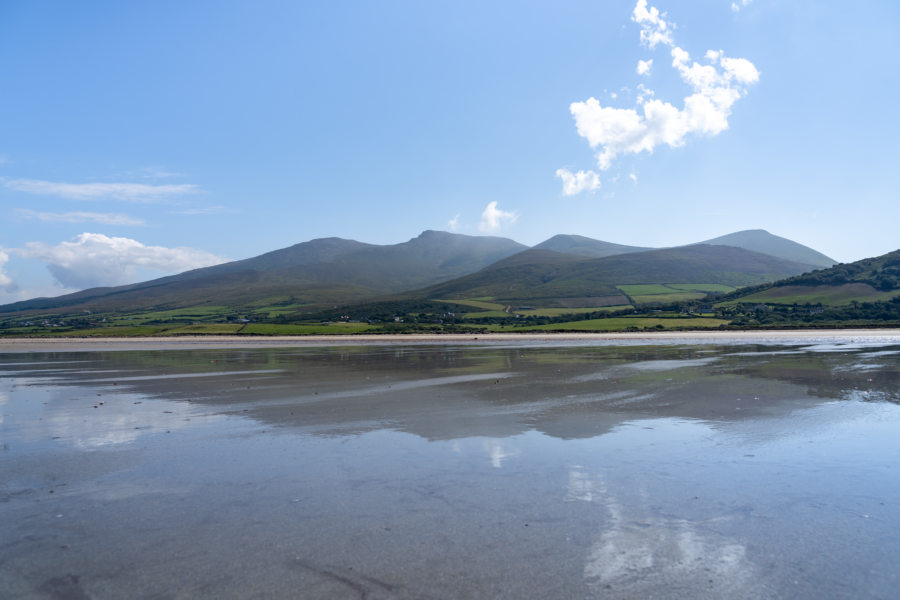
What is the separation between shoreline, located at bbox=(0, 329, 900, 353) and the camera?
210ft

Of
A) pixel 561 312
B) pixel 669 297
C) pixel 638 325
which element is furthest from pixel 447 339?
pixel 669 297

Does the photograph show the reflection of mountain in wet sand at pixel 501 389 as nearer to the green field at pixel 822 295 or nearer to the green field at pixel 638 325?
the green field at pixel 638 325

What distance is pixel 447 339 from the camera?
77438mm

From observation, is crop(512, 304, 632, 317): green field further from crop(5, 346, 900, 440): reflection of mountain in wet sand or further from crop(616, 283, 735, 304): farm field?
crop(5, 346, 900, 440): reflection of mountain in wet sand

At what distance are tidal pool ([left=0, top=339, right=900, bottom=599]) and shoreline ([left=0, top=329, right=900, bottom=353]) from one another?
4450 cm

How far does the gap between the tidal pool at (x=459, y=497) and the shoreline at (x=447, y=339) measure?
44.5 m

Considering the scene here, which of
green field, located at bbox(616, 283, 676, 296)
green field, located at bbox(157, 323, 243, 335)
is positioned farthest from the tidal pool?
green field, located at bbox(616, 283, 676, 296)

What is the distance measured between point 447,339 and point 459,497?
223 ft

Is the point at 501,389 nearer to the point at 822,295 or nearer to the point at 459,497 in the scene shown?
the point at 459,497

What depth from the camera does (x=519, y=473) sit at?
11.0 meters

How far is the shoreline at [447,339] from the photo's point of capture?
210 ft

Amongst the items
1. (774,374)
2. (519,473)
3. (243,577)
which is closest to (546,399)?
(519,473)

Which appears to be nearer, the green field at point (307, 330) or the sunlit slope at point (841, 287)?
the green field at point (307, 330)

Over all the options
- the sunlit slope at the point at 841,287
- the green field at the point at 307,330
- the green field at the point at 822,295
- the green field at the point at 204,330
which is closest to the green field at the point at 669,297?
the sunlit slope at the point at 841,287
